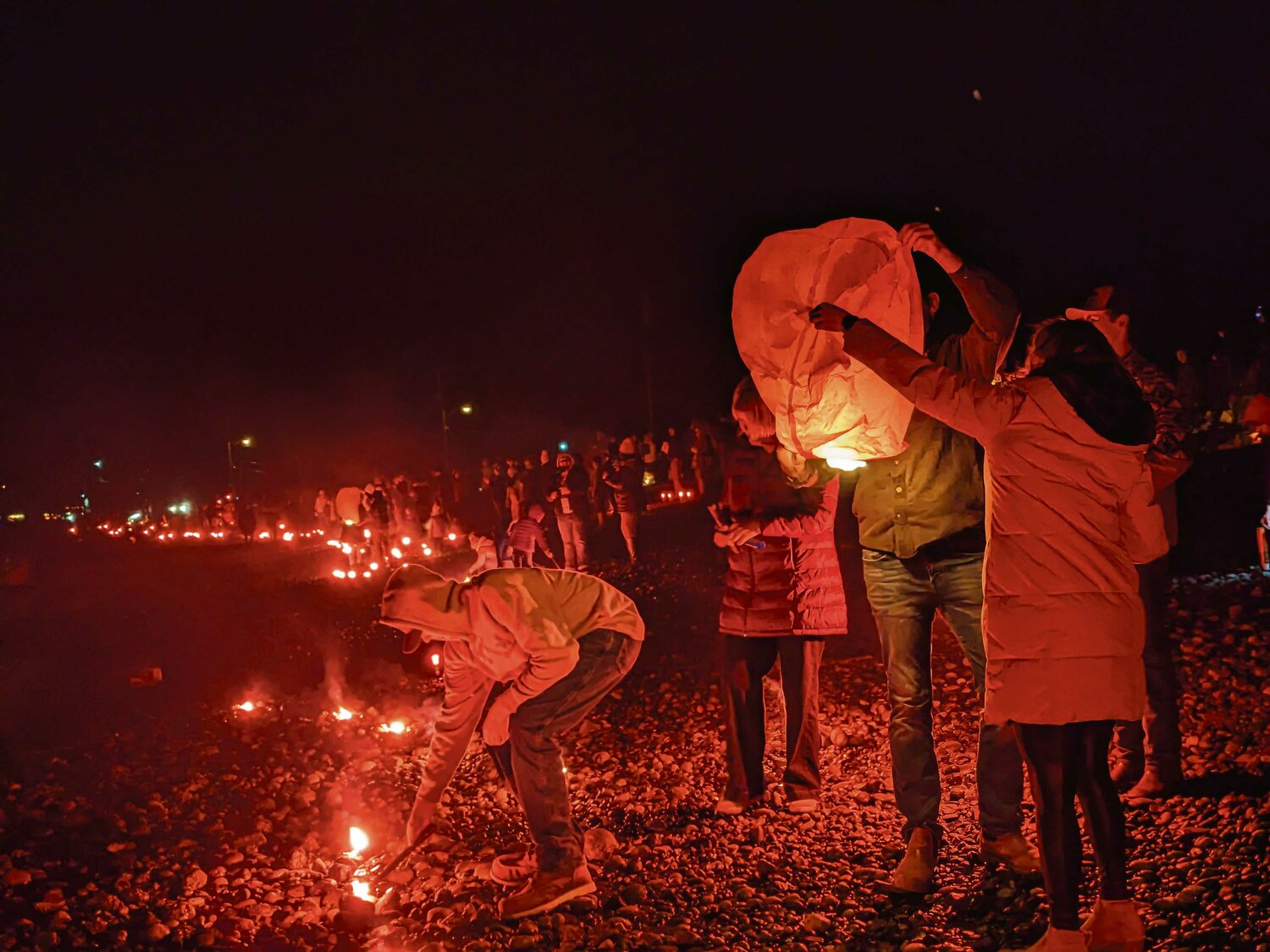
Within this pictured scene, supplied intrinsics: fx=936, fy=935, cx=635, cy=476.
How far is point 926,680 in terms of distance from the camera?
4211mm

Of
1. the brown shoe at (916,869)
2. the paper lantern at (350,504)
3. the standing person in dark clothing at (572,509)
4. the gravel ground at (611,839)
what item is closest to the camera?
the gravel ground at (611,839)

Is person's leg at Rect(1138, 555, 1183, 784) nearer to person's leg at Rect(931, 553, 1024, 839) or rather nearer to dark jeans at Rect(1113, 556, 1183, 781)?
dark jeans at Rect(1113, 556, 1183, 781)

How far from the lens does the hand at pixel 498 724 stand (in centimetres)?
439

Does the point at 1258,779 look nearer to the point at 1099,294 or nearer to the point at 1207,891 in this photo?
the point at 1207,891

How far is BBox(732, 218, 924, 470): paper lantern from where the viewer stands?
4.10m

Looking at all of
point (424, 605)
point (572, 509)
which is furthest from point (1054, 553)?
point (572, 509)

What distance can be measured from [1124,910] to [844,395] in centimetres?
220

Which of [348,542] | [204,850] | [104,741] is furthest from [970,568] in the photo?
[348,542]

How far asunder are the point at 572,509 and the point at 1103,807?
42.2 ft

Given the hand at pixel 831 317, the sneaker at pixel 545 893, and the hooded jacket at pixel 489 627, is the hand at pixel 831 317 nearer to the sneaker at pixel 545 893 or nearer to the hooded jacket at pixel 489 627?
the hooded jacket at pixel 489 627

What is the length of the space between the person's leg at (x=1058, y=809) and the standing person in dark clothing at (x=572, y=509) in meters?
12.6

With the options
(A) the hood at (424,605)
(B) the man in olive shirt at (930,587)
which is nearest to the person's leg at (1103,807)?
(B) the man in olive shirt at (930,587)

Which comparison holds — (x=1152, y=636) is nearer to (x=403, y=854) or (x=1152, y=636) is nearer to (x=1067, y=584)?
(x=1067, y=584)

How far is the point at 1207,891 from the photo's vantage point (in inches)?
143
